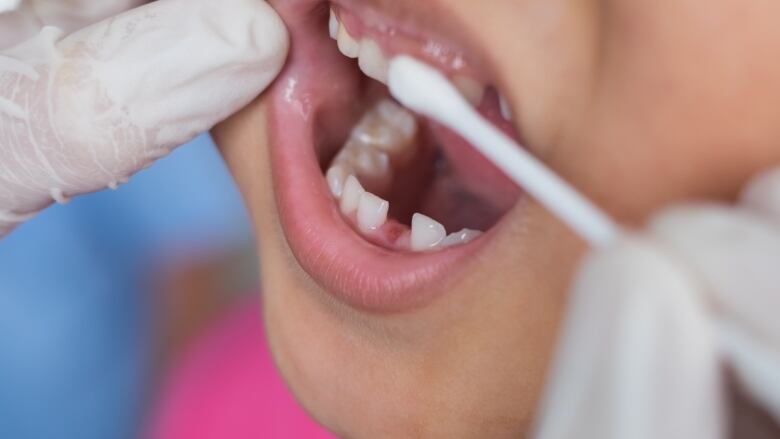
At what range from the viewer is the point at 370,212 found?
2.98ft

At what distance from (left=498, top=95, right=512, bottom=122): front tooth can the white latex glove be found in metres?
0.27

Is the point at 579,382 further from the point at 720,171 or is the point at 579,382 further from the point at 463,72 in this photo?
the point at 463,72

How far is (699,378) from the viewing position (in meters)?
0.47

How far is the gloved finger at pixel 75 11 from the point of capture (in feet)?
3.19

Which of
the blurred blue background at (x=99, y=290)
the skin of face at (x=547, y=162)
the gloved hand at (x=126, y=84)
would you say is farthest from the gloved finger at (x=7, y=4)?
the blurred blue background at (x=99, y=290)

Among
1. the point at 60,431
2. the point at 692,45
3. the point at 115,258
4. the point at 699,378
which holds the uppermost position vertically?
the point at 692,45

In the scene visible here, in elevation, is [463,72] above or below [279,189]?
above

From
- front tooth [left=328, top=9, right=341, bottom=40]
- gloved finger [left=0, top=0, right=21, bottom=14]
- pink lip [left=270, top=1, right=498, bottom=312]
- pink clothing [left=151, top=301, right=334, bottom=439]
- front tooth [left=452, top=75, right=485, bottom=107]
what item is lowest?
pink clothing [left=151, top=301, right=334, bottom=439]

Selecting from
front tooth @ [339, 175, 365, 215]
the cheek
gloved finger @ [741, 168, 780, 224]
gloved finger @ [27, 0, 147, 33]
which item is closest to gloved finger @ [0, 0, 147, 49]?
gloved finger @ [27, 0, 147, 33]

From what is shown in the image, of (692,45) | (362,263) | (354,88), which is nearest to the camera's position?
(692,45)

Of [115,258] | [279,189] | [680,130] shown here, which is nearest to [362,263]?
[279,189]

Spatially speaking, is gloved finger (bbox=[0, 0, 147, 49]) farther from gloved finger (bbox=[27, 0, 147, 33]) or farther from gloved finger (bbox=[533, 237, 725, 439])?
gloved finger (bbox=[533, 237, 725, 439])

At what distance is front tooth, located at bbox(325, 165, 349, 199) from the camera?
0.94m

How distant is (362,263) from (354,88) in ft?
0.69
